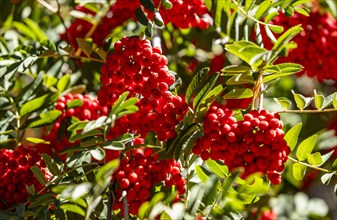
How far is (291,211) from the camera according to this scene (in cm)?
298

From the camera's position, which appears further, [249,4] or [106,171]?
[249,4]

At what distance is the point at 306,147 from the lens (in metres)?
1.81

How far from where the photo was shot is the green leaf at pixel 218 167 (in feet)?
5.67

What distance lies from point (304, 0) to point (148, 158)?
0.68 meters

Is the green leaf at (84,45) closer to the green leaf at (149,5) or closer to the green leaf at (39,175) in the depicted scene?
the green leaf at (149,5)

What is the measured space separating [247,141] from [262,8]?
0.47 meters

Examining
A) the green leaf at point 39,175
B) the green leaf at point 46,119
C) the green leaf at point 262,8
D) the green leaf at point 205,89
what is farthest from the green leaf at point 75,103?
the green leaf at point 262,8

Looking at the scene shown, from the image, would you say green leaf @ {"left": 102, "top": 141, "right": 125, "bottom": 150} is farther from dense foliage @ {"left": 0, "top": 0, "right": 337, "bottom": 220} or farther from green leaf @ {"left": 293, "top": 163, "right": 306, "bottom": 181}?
green leaf @ {"left": 293, "top": 163, "right": 306, "bottom": 181}

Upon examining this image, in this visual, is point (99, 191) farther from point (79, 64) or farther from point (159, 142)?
point (79, 64)

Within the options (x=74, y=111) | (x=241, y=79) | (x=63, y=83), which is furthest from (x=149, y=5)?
(x=63, y=83)

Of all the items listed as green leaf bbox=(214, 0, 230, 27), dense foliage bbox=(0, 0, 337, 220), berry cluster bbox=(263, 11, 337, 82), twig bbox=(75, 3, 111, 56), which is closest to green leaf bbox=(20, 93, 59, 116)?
dense foliage bbox=(0, 0, 337, 220)

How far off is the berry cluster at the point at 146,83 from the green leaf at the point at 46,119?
0.79 ft

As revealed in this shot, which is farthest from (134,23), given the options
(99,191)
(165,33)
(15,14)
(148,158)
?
(99,191)

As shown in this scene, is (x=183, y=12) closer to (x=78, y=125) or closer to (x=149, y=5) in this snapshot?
(x=149, y=5)
